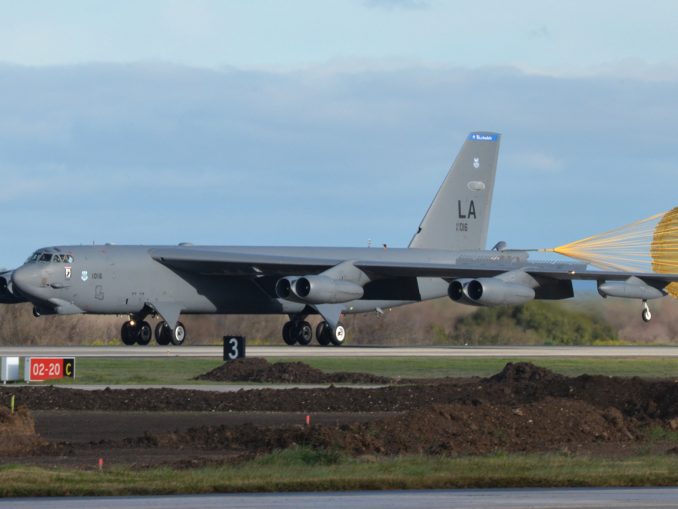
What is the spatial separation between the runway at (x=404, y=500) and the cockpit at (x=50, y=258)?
31.9 metres

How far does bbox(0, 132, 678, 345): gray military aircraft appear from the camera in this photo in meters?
44.9

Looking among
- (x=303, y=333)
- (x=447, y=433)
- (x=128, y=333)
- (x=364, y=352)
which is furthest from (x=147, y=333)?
(x=447, y=433)

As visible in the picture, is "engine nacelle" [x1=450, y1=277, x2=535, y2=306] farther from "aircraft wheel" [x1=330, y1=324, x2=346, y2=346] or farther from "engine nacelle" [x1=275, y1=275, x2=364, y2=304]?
"aircraft wheel" [x1=330, y1=324, x2=346, y2=346]

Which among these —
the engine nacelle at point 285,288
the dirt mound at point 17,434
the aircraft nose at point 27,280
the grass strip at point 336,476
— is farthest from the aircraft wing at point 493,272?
the grass strip at point 336,476

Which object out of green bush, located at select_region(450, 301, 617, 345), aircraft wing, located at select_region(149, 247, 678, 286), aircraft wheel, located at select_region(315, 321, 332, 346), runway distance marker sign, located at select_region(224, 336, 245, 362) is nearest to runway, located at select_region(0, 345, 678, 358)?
aircraft wheel, located at select_region(315, 321, 332, 346)

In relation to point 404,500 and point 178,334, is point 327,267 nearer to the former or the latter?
point 178,334

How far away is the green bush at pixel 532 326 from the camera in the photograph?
5097 cm

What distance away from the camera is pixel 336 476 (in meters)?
15.1

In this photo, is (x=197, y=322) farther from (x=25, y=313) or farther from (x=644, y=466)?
(x=644, y=466)

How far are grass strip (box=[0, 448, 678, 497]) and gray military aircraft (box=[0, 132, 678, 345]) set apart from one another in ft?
94.5

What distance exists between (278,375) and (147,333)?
16.7 metres

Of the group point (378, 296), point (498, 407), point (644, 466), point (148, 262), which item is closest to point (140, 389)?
point (498, 407)

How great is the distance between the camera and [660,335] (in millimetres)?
Answer: 52406

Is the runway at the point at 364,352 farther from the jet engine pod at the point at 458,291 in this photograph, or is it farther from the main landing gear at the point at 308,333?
the jet engine pod at the point at 458,291
